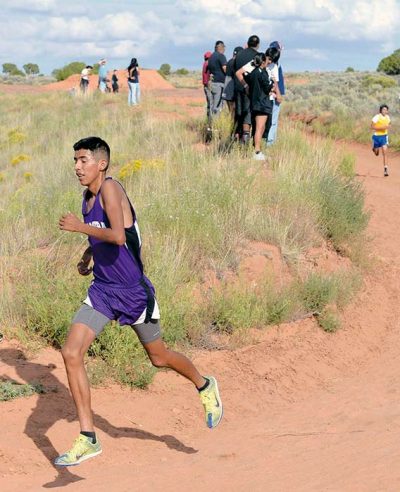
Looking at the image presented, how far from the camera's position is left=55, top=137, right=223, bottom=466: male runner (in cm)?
519

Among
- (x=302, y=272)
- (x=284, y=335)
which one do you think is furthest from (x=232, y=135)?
(x=284, y=335)

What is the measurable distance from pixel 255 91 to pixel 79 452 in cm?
924

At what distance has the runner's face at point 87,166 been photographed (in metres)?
5.31

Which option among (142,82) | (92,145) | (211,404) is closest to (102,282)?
(92,145)

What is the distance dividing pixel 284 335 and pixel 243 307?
743mm

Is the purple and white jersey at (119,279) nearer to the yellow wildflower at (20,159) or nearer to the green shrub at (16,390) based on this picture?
the green shrub at (16,390)

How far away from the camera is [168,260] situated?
8.66 meters

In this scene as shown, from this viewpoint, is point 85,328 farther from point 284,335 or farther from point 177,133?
point 177,133

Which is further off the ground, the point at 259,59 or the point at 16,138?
the point at 259,59

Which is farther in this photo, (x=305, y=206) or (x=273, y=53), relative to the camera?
(x=273, y=53)

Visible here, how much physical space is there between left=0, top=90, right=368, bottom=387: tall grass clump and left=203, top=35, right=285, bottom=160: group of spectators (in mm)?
470

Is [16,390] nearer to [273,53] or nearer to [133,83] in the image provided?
[273,53]

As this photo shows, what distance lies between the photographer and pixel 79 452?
205 inches

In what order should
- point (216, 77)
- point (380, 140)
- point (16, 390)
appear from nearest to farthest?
point (16, 390) < point (216, 77) < point (380, 140)
